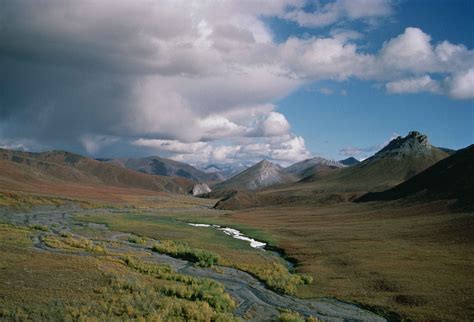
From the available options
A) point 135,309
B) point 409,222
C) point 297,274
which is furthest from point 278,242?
point 135,309

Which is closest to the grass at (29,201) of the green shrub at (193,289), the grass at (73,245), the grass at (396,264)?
the grass at (73,245)

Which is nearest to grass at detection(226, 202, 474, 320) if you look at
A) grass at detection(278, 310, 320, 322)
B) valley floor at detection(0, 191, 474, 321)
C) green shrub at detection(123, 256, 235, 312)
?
valley floor at detection(0, 191, 474, 321)

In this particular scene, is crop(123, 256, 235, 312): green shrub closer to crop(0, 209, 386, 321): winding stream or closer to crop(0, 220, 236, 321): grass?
crop(0, 220, 236, 321): grass

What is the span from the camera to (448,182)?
15638cm

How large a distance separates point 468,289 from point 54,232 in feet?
244

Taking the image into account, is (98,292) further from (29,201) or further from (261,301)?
(29,201)

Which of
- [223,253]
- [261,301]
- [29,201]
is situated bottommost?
[261,301]

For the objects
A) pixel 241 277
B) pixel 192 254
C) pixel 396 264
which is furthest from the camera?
pixel 192 254

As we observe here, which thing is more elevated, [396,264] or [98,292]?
[396,264]

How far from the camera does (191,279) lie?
4734cm

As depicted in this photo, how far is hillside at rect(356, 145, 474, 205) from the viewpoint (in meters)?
136

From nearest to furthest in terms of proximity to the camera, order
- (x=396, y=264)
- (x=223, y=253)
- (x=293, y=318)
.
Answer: (x=293, y=318) < (x=396, y=264) < (x=223, y=253)

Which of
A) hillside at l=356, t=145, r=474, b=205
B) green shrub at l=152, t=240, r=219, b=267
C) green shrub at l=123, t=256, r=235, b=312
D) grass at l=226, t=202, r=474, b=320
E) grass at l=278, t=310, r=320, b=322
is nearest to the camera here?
grass at l=278, t=310, r=320, b=322

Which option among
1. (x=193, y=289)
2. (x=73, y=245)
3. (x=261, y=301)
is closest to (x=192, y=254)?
(x=73, y=245)
